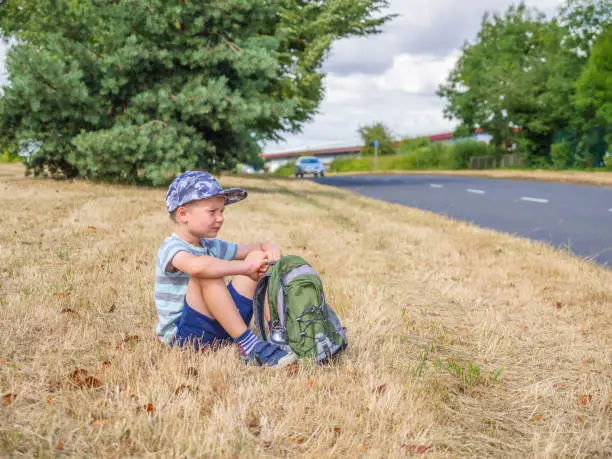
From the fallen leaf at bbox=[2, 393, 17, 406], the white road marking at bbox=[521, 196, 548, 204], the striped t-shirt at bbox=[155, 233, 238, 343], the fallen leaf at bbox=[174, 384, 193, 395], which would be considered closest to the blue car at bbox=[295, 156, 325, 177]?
the white road marking at bbox=[521, 196, 548, 204]

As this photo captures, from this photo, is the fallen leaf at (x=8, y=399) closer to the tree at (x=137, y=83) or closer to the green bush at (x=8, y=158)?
the tree at (x=137, y=83)

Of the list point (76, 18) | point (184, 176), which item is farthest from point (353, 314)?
point (76, 18)

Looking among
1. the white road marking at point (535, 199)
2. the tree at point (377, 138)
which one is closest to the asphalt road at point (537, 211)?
the white road marking at point (535, 199)

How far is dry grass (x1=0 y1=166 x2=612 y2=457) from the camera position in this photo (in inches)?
100

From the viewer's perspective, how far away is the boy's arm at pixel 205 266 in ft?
10.4

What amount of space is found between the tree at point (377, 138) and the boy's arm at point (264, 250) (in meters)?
65.7

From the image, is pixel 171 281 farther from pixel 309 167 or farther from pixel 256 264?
pixel 309 167

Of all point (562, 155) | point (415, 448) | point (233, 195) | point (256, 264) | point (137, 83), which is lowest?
point (415, 448)

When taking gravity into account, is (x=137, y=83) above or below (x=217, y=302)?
above

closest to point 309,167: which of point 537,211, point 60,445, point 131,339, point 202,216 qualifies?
point 537,211

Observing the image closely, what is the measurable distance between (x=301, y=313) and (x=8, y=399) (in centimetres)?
154

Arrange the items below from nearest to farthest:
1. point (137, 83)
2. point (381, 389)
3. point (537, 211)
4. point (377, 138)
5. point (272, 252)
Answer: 1. point (381, 389)
2. point (272, 252)
3. point (537, 211)
4. point (137, 83)
5. point (377, 138)

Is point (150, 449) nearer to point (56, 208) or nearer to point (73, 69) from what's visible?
point (56, 208)

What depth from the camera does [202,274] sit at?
3193mm
